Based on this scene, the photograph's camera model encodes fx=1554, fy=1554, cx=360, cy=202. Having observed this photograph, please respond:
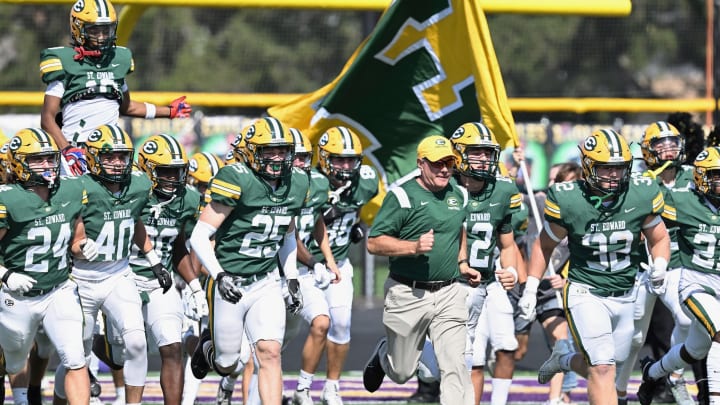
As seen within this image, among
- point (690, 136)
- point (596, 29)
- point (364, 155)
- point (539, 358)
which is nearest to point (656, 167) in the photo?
point (690, 136)

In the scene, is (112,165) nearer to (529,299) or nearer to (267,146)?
(267,146)

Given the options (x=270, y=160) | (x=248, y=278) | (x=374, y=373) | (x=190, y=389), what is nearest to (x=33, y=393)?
(x=190, y=389)

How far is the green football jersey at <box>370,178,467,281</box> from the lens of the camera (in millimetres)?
9375

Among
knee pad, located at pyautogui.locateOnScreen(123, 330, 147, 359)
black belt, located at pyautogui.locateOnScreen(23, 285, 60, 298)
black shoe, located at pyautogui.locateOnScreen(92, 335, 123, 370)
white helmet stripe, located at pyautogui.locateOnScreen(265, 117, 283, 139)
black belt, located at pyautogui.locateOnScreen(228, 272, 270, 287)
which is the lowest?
black shoe, located at pyautogui.locateOnScreen(92, 335, 123, 370)

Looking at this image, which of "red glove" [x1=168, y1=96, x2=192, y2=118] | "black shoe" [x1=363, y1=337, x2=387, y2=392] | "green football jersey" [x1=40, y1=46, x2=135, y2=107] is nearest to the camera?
"black shoe" [x1=363, y1=337, x2=387, y2=392]

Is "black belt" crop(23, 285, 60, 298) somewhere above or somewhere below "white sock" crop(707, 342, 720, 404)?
above

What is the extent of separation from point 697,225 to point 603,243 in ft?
2.98

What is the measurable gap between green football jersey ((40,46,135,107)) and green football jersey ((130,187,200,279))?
37.3 inches

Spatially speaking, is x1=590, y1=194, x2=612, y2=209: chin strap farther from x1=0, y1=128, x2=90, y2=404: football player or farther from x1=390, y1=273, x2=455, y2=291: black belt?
x1=0, y1=128, x2=90, y2=404: football player

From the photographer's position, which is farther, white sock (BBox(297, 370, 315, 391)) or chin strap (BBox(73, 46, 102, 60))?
white sock (BBox(297, 370, 315, 391))

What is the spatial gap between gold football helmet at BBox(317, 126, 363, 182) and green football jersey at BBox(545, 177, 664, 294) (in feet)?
7.04

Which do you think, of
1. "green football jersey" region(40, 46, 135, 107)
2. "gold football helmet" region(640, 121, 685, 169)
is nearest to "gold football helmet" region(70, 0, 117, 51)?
"green football jersey" region(40, 46, 135, 107)

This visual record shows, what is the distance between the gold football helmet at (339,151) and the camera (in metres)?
11.2

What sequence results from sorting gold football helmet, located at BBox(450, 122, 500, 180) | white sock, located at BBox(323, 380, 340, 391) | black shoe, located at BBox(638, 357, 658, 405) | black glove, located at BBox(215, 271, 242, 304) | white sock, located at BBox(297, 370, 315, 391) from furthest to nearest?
white sock, located at BBox(323, 380, 340, 391) < white sock, located at BBox(297, 370, 315, 391) < black shoe, located at BBox(638, 357, 658, 405) < gold football helmet, located at BBox(450, 122, 500, 180) < black glove, located at BBox(215, 271, 242, 304)
